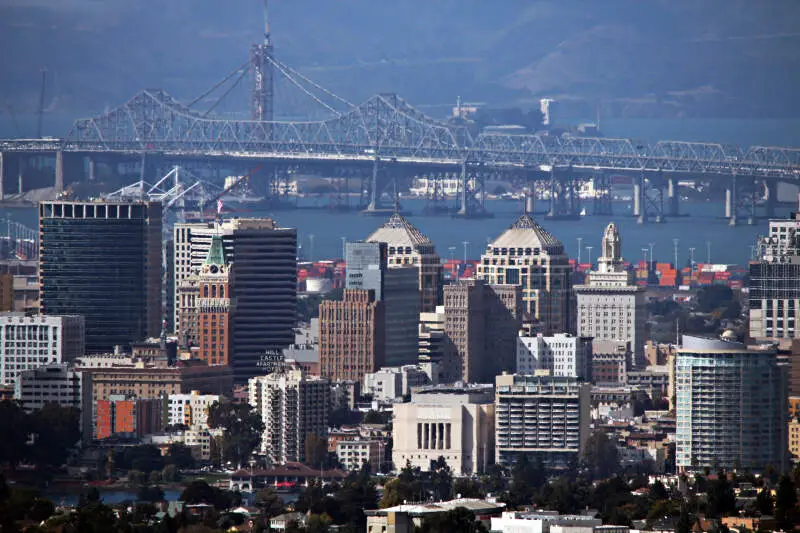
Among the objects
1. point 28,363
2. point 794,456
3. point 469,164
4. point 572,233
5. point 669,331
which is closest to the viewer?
point 794,456

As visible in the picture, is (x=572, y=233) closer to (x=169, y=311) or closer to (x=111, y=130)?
(x=111, y=130)

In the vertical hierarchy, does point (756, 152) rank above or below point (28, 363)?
above

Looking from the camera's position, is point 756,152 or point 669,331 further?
point 756,152

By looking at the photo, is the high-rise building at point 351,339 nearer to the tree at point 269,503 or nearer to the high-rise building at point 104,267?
the high-rise building at point 104,267

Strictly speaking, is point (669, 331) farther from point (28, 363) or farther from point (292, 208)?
point (292, 208)

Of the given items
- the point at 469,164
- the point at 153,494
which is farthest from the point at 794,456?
the point at 469,164

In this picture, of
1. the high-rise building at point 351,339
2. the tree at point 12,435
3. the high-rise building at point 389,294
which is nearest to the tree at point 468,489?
the tree at point 12,435

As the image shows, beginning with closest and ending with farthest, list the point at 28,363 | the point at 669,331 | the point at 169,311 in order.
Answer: the point at 28,363 < the point at 169,311 < the point at 669,331
